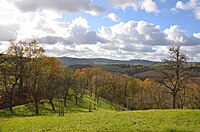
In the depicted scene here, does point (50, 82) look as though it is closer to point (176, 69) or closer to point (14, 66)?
point (14, 66)

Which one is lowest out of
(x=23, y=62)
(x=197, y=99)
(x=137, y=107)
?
(x=137, y=107)

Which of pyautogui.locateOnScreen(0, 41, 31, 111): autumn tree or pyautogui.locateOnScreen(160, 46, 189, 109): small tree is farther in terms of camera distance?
pyautogui.locateOnScreen(0, 41, 31, 111): autumn tree

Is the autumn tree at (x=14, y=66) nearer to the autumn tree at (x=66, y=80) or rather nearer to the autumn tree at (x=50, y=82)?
the autumn tree at (x=50, y=82)

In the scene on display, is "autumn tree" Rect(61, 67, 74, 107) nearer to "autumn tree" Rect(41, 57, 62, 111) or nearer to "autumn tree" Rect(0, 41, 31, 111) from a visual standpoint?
"autumn tree" Rect(41, 57, 62, 111)

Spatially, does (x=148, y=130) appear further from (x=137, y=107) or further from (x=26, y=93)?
(x=137, y=107)

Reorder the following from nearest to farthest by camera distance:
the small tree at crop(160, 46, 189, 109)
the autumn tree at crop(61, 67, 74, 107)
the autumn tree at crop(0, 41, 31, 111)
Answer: the small tree at crop(160, 46, 189, 109)
the autumn tree at crop(0, 41, 31, 111)
the autumn tree at crop(61, 67, 74, 107)

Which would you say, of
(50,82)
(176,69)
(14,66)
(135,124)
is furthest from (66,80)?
(135,124)

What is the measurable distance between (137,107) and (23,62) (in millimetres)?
55226

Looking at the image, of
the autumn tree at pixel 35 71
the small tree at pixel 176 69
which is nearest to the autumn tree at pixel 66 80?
the autumn tree at pixel 35 71

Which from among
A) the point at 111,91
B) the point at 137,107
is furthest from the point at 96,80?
the point at 137,107

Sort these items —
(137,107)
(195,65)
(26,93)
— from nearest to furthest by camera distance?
1. (195,65)
2. (26,93)
3. (137,107)

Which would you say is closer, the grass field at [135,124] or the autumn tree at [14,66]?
the grass field at [135,124]

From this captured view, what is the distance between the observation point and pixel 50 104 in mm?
78188

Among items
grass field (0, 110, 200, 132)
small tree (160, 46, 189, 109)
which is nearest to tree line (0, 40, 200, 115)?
small tree (160, 46, 189, 109)
